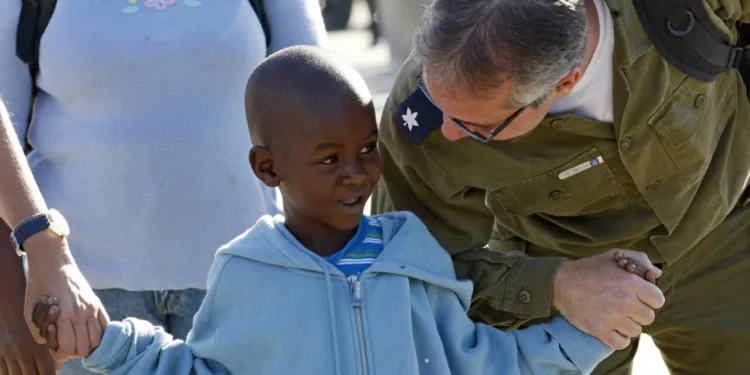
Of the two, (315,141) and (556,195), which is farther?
(556,195)

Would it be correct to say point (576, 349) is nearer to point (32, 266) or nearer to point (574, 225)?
point (574, 225)

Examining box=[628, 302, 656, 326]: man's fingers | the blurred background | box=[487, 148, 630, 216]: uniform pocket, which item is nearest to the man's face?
box=[487, 148, 630, 216]: uniform pocket

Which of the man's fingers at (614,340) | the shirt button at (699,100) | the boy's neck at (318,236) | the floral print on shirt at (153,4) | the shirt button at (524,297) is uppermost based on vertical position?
the floral print on shirt at (153,4)

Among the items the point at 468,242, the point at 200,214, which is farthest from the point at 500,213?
the point at 200,214

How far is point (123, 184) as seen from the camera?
338cm

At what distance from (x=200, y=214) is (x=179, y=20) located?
1.73ft

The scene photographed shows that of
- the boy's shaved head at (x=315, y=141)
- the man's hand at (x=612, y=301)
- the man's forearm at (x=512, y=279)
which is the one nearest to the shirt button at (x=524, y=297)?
the man's forearm at (x=512, y=279)

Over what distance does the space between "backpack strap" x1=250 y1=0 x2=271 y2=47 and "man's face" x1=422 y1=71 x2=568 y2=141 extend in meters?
0.69

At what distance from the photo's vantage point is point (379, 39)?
701 inches

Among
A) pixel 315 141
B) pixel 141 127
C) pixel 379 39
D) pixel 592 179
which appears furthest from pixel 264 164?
pixel 379 39

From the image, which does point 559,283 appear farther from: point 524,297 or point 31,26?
point 31,26

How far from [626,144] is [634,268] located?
1.48 ft

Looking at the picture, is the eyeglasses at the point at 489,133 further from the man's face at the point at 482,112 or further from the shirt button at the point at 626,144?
the shirt button at the point at 626,144

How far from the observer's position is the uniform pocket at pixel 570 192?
333 centimetres
